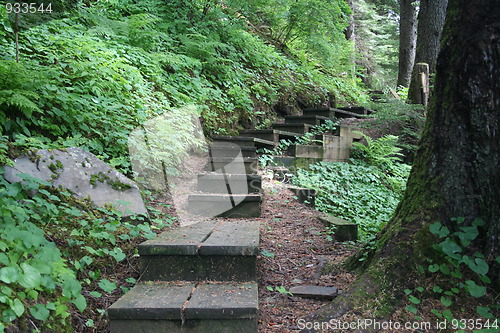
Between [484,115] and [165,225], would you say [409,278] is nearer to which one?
[484,115]

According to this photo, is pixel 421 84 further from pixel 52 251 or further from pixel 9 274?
pixel 9 274

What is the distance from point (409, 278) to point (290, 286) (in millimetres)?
902

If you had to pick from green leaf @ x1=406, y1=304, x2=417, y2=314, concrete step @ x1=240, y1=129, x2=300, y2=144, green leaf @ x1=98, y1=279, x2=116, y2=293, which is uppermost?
concrete step @ x1=240, y1=129, x2=300, y2=144

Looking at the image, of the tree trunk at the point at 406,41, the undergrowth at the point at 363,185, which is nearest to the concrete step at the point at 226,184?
the undergrowth at the point at 363,185

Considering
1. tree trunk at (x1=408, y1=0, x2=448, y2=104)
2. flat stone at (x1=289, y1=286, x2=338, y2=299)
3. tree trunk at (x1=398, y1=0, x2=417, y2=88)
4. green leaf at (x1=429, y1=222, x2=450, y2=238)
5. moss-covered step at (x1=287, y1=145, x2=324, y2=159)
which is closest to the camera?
green leaf at (x1=429, y1=222, x2=450, y2=238)

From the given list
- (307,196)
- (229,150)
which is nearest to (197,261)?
(307,196)

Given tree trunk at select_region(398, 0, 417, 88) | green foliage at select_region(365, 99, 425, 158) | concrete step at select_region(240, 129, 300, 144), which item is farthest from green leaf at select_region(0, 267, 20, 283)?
tree trunk at select_region(398, 0, 417, 88)

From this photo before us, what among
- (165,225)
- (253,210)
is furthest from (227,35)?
(165,225)

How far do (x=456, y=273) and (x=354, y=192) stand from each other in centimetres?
368

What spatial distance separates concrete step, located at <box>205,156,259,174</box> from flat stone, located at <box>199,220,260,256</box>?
6.36 ft

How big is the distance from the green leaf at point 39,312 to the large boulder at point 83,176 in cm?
115

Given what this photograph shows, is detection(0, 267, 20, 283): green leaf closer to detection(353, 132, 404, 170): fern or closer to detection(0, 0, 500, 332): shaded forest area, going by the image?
detection(0, 0, 500, 332): shaded forest area

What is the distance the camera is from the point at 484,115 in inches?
78.8

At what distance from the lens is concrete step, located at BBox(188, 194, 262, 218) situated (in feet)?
13.2
